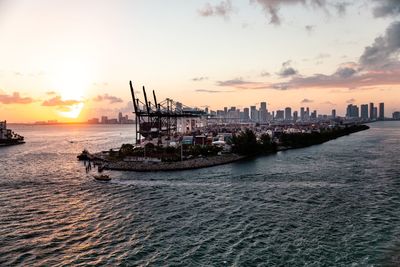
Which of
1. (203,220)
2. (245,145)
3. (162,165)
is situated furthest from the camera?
(245,145)

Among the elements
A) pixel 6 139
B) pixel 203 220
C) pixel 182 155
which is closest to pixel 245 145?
pixel 182 155

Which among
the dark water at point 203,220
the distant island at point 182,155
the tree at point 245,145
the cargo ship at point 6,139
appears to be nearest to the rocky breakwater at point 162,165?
the distant island at point 182,155

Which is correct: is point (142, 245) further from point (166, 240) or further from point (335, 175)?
point (335, 175)

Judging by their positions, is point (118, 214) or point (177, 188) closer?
point (118, 214)

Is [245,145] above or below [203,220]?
above

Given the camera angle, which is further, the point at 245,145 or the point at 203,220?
the point at 245,145

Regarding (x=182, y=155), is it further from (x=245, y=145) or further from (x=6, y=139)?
(x=6, y=139)

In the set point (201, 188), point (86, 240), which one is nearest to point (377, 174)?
point (201, 188)

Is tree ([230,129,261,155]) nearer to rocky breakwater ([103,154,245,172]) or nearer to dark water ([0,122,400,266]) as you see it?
rocky breakwater ([103,154,245,172])

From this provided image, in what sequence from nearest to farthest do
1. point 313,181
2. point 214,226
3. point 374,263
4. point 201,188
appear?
point 374,263 → point 214,226 → point 201,188 → point 313,181
